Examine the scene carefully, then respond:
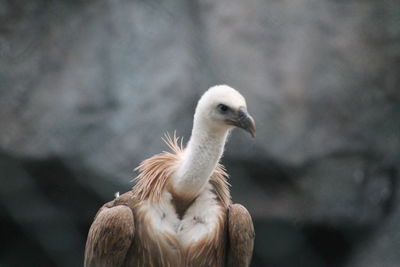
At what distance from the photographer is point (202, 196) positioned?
225 cm

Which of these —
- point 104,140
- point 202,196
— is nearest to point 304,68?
point 104,140

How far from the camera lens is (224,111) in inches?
80.9

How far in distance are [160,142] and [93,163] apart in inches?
14.2

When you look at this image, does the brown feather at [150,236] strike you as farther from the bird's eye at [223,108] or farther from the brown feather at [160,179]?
the bird's eye at [223,108]

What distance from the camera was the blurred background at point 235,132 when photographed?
3.19 m

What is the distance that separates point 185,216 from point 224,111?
0.43 meters

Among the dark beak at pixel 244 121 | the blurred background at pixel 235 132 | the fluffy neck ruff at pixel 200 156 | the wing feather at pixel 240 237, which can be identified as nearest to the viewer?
the dark beak at pixel 244 121

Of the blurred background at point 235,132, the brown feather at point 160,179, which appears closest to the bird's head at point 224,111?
the brown feather at point 160,179

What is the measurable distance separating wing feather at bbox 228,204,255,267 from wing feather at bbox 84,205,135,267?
354mm

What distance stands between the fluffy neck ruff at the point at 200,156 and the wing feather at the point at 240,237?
0.17 metres

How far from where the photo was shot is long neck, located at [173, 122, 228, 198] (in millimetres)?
2117

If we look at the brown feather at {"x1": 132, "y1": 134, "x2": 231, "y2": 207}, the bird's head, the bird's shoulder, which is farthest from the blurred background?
the bird's head

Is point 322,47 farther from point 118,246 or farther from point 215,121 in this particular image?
point 118,246

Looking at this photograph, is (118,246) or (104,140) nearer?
(118,246)
